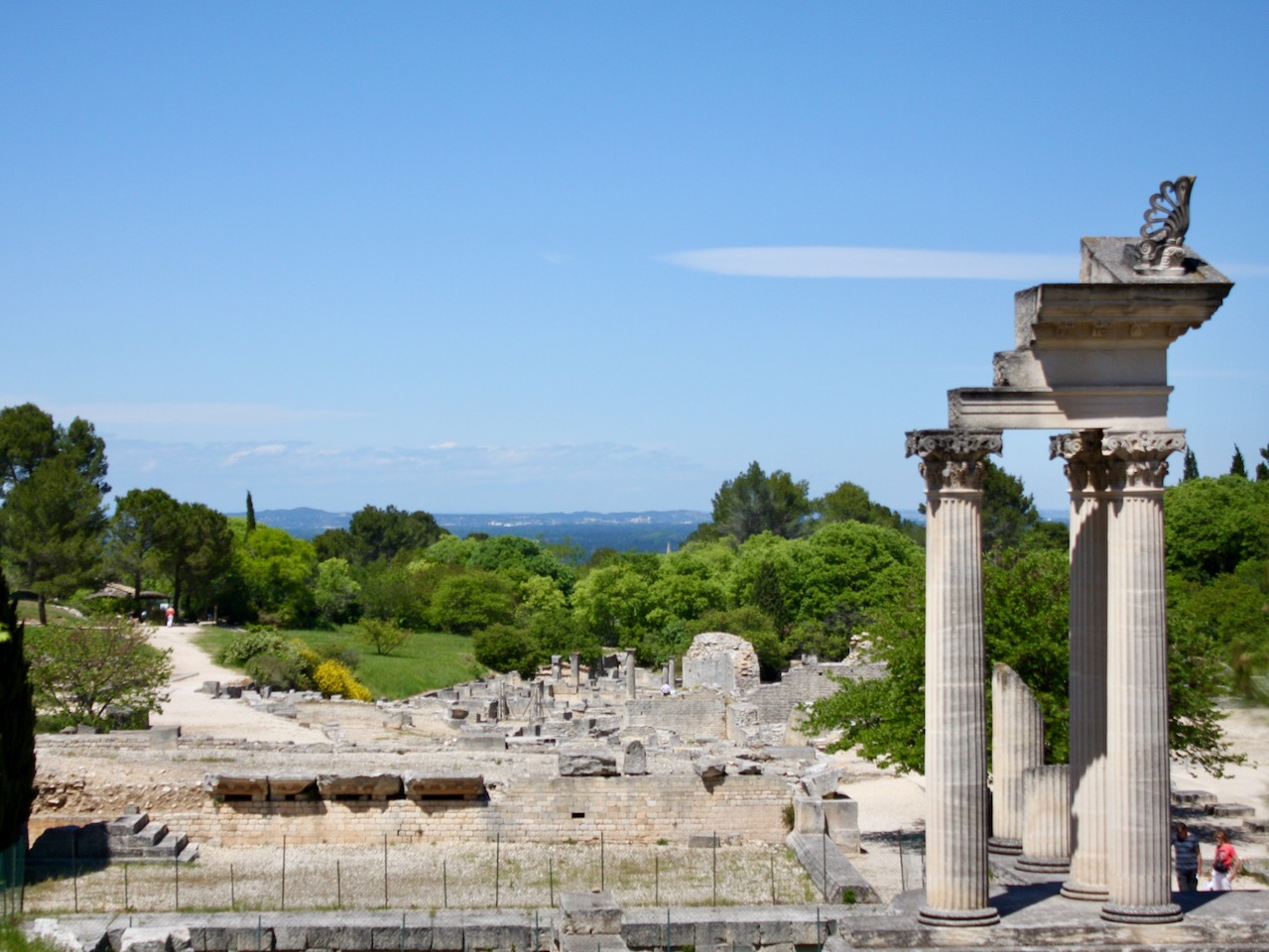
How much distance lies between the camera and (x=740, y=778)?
24.6 meters

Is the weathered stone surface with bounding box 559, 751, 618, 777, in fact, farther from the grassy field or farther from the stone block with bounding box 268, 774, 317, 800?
the grassy field

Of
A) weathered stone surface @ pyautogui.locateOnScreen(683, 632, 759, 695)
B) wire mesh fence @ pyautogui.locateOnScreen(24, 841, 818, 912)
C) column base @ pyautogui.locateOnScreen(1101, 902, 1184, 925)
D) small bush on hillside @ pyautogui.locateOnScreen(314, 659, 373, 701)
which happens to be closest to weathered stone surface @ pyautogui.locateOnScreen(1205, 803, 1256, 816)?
wire mesh fence @ pyautogui.locateOnScreen(24, 841, 818, 912)

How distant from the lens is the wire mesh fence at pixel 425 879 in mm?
19406

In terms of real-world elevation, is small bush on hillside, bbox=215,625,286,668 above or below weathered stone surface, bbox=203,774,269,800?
above

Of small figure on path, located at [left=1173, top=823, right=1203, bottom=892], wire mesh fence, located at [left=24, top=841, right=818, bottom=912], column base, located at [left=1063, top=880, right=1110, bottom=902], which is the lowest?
wire mesh fence, located at [left=24, top=841, right=818, bottom=912]

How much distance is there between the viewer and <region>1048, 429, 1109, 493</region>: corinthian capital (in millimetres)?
12820

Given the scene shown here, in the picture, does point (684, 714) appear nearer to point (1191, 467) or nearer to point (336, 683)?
point (336, 683)

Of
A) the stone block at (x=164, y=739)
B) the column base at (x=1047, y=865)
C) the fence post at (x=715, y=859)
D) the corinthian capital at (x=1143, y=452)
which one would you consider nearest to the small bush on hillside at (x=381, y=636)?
the stone block at (x=164, y=739)

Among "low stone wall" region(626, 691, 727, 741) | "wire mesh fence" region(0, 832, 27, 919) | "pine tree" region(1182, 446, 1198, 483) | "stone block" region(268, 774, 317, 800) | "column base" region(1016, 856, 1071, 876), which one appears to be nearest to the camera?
"column base" region(1016, 856, 1071, 876)

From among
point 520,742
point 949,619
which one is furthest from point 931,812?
point 520,742

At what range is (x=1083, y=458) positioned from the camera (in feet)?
42.5

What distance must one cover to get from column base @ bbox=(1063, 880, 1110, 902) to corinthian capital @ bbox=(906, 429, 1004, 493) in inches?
139

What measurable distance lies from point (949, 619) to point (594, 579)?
6135 centimetres

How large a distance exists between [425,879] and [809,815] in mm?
6119
